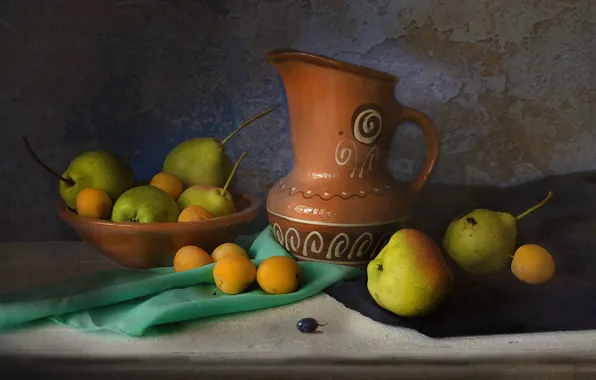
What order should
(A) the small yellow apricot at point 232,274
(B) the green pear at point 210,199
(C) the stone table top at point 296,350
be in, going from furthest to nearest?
(B) the green pear at point 210,199 → (A) the small yellow apricot at point 232,274 → (C) the stone table top at point 296,350

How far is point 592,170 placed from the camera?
86cm

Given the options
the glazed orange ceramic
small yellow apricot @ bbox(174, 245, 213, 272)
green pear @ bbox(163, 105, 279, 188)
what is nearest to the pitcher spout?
the glazed orange ceramic

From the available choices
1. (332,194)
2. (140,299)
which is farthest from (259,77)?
(140,299)

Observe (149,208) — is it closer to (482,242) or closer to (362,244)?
(362,244)

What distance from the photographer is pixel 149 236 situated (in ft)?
2.18

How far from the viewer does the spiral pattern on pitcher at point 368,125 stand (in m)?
0.66

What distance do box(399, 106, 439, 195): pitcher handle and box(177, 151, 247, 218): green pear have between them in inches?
7.8

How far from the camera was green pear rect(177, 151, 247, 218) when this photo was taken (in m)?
0.72

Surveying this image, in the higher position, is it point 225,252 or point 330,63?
point 330,63

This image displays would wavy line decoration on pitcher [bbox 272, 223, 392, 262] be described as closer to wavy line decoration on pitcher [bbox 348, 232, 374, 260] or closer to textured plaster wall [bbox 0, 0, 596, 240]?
wavy line decoration on pitcher [bbox 348, 232, 374, 260]

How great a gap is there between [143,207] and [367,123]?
27 cm

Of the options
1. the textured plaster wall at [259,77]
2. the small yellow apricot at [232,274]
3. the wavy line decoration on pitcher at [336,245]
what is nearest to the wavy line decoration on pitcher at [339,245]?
the wavy line decoration on pitcher at [336,245]

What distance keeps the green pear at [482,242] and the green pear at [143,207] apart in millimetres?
327

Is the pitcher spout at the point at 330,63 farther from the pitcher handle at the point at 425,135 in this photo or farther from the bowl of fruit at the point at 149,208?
the bowl of fruit at the point at 149,208
